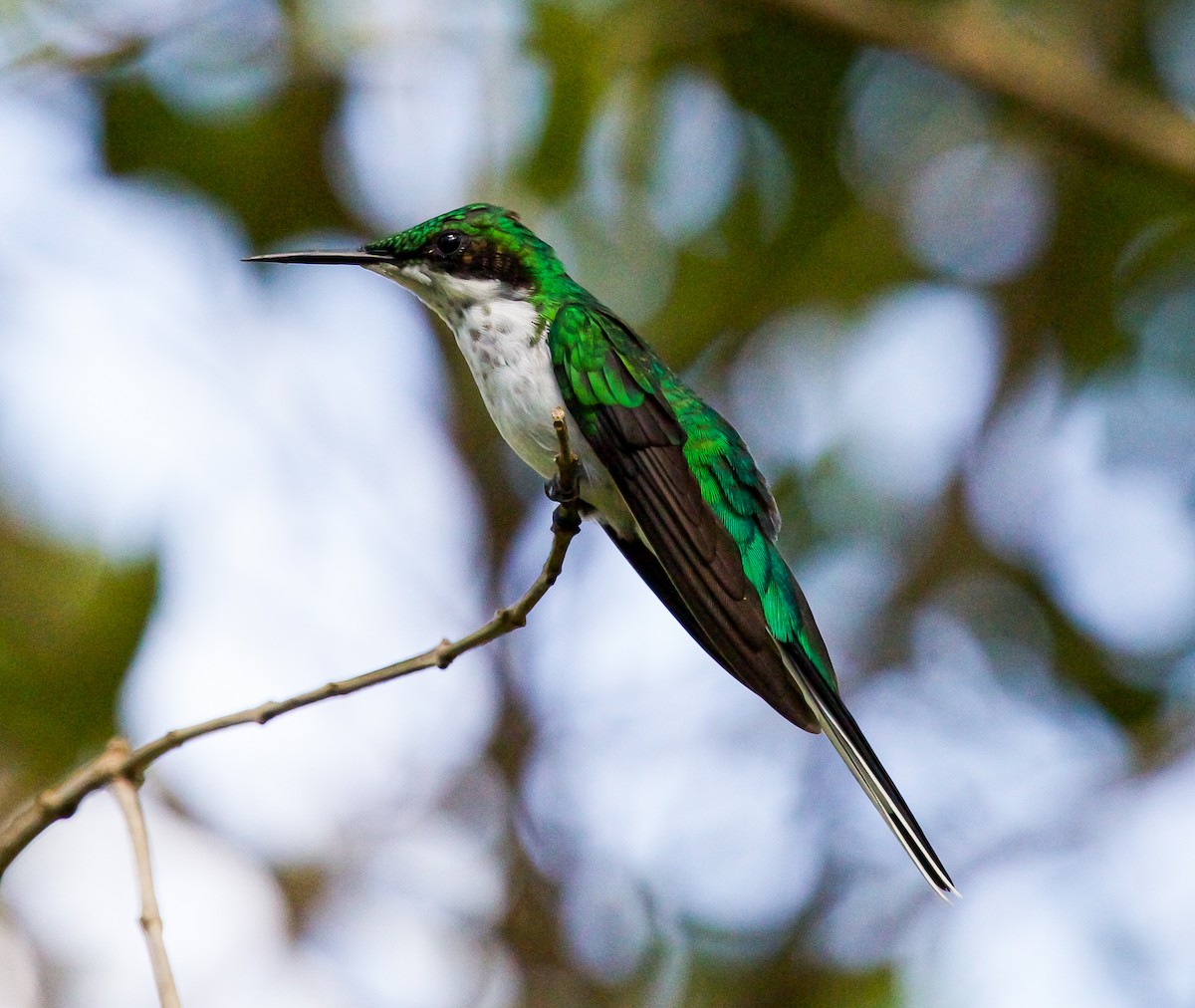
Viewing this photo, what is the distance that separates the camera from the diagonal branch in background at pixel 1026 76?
5.18 meters

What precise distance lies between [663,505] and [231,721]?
1261 mm

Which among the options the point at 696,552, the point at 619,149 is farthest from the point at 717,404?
the point at 696,552

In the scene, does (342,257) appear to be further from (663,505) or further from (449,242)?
(663,505)

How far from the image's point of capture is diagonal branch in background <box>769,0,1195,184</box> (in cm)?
518

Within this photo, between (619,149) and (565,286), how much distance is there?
2.71 m

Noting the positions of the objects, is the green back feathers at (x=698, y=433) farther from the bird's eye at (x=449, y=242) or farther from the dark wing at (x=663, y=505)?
the bird's eye at (x=449, y=242)

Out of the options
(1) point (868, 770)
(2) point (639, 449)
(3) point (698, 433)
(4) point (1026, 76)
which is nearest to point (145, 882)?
(1) point (868, 770)

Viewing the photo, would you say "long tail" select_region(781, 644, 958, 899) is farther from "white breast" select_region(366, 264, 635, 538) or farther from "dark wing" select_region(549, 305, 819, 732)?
"white breast" select_region(366, 264, 635, 538)

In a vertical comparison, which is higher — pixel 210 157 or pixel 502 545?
pixel 210 157

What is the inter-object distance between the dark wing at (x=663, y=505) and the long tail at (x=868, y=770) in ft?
0.15

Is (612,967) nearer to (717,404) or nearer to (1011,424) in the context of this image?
(717,404)

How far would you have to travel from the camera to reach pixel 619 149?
6008mm

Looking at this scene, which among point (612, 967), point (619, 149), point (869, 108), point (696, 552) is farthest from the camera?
point (869, 108)

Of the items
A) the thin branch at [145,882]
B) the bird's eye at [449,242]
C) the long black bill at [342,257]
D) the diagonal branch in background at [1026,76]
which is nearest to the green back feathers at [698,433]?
the bird's eye at [449,242]
